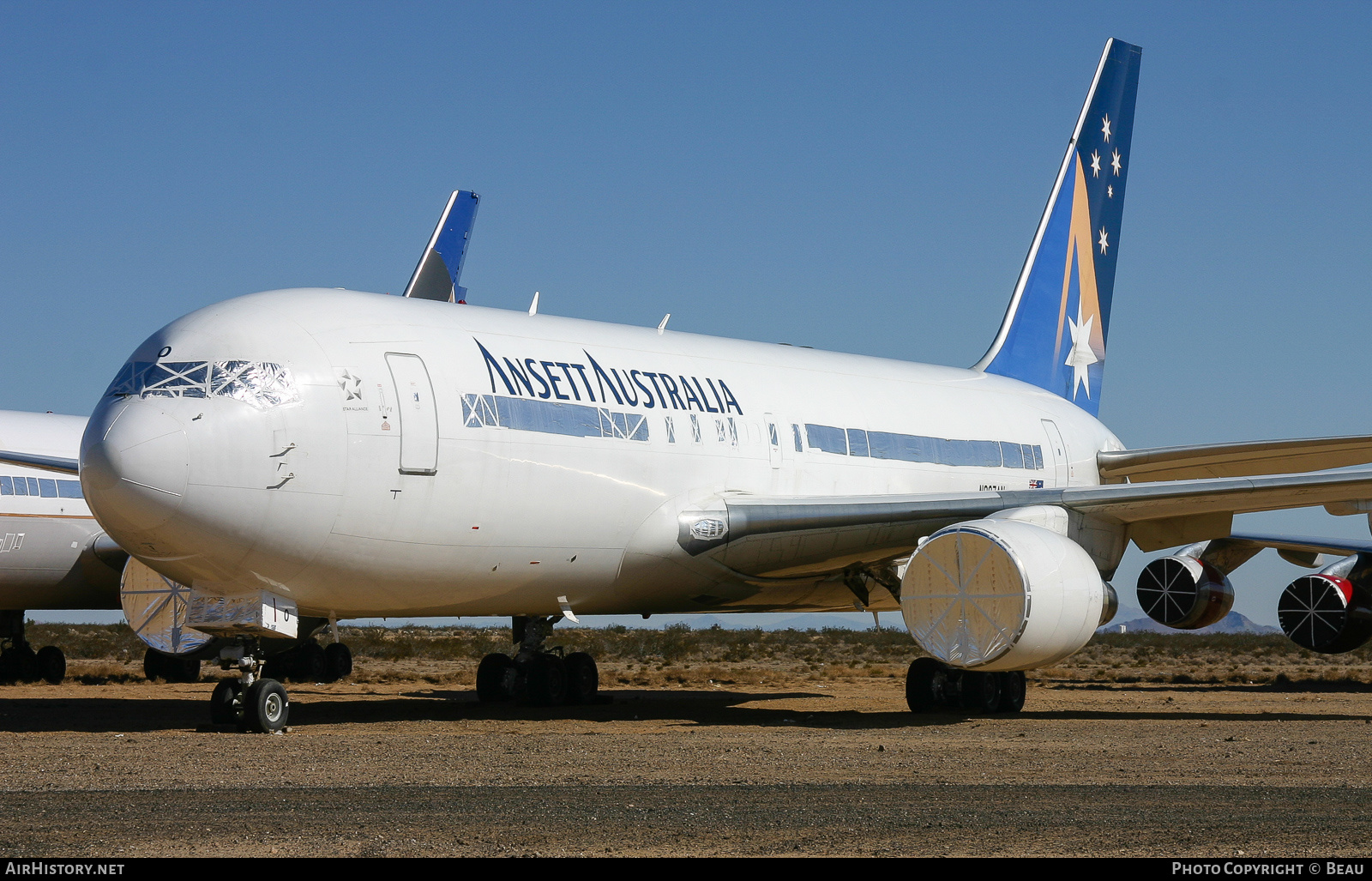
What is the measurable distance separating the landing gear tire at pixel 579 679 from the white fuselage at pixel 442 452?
1.83 metres

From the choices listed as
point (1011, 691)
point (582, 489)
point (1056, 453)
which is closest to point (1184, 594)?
point (1056, 453)

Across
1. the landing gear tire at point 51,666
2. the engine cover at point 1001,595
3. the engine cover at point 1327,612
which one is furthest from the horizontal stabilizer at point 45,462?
the engine cover at point 1327,612

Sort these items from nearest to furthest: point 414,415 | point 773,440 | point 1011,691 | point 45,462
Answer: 1. point 414,415
2. point 773,440
3. point 1011,691
4. point 45,462

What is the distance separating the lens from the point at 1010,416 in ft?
64.0

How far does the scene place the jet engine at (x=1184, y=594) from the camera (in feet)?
76.2

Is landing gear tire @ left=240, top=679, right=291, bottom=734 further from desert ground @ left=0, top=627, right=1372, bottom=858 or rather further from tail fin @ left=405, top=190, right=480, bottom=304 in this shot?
tail fin @ left=405, top=190, right=480, bottom=304

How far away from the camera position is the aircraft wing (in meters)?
14.2

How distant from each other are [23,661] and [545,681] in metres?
10.8

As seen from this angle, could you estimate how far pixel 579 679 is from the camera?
1709 cm

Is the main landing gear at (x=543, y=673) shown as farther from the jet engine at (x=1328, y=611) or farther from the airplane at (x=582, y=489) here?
the jet engine at (x=1328, y=611)

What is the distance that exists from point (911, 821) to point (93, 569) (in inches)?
698

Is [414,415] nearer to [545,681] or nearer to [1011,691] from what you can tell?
[545,681]

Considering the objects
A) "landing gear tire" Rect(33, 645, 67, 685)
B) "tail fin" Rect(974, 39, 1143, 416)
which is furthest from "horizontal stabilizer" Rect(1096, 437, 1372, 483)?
"landing gear tire" Rect(33, 645, 67, 685)

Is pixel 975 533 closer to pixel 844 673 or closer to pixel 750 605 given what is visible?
pixel 750 605
